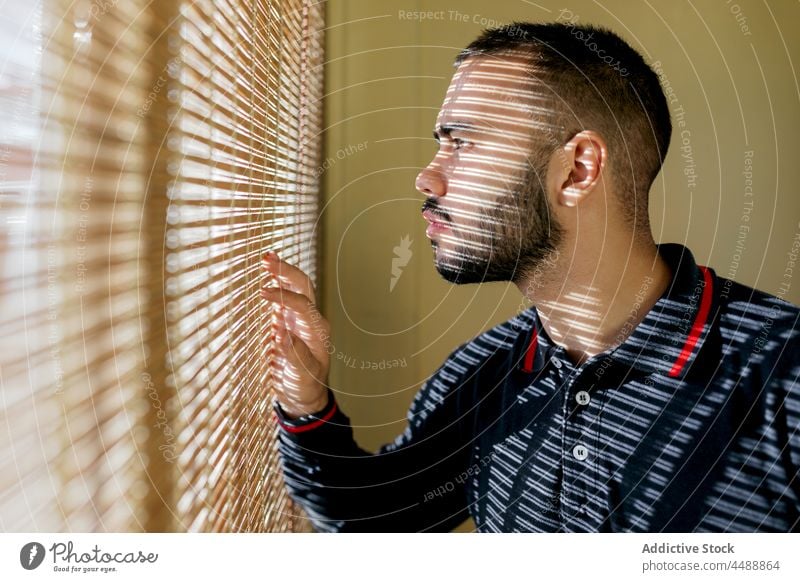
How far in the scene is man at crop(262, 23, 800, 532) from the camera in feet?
1.70

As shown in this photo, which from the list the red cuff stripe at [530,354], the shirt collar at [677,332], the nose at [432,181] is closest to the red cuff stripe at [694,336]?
the shirt collar at [677,332]

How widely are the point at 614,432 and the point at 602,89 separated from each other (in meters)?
0.27

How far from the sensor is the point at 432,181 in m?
0.54

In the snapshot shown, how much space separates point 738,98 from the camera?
23.0 inches

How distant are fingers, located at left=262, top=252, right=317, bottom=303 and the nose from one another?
116mm

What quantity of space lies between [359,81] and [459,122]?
3.5 inches

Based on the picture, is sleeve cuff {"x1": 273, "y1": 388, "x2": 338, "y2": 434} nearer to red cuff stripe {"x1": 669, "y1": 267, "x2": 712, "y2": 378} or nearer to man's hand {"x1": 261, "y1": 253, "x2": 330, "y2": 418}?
man's hand {"x1": 261, "y1": 253, "x2": 330, "y2": 418}

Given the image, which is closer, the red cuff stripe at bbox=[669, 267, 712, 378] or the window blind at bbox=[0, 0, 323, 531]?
the window blind at bbox=[0, 0, 323, 531]

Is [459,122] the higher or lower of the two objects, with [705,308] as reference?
higher

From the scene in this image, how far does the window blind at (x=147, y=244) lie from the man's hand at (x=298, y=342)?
0.01 meters

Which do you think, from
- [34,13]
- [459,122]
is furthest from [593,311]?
[34,13]

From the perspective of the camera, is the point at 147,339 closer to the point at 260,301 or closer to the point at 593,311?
the point at 260,301

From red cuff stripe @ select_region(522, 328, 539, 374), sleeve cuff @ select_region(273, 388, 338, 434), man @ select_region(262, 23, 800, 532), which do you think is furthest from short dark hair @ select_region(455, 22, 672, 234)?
sleeve cuff @ select_region(273, 388, 338, 434)
